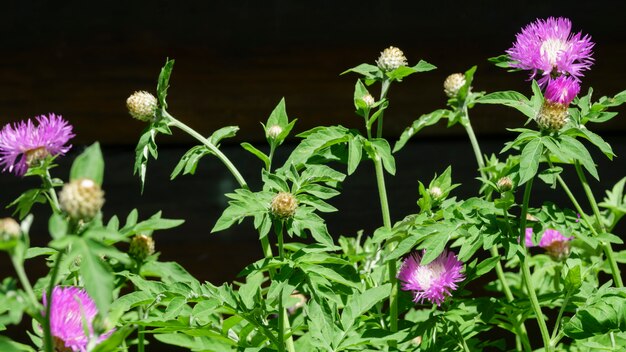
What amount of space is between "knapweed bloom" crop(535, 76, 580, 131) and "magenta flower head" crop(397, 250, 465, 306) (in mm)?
313

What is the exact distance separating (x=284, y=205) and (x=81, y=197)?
21.2 inches

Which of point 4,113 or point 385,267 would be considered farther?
point 4,113

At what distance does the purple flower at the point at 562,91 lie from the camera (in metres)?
1.39

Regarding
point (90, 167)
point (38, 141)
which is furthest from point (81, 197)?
point (38, 141)

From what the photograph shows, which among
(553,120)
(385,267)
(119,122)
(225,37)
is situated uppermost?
(225,37)

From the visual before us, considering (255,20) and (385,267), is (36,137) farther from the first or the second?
(255,20)

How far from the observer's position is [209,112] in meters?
2.61

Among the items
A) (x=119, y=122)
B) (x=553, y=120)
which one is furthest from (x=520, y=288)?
(x=119, y=122)

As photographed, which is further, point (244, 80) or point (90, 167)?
point (244, 80)

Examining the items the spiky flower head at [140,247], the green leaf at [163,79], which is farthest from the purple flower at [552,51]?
the spiky flower head at [140,247]

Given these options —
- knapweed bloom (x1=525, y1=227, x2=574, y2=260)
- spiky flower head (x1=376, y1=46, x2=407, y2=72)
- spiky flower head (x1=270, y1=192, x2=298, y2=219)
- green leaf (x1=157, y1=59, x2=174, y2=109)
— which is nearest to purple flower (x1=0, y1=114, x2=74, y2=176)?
green leaf (x1=157, y1=59, x2=174, y2=109)

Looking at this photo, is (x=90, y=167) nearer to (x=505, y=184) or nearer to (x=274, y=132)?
(x=274, y=132)

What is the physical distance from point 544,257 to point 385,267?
0.45 metres

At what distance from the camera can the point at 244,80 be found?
102 inches
